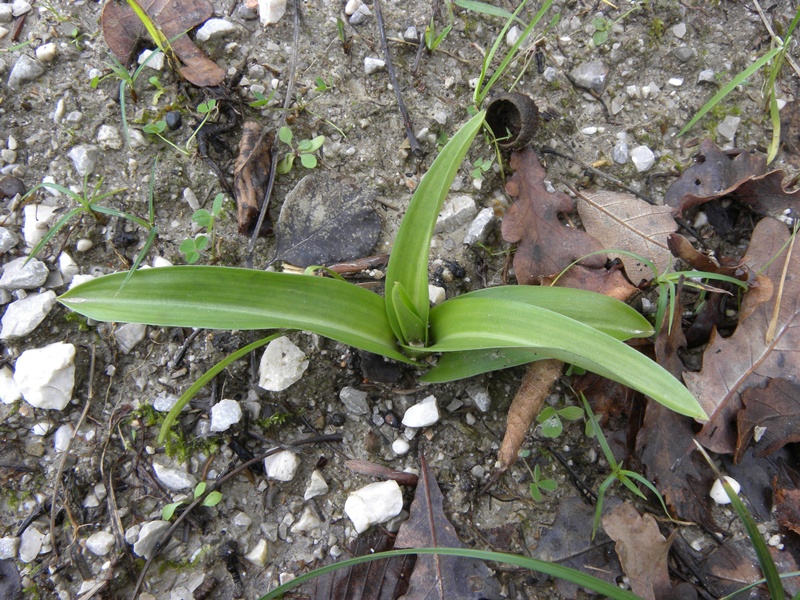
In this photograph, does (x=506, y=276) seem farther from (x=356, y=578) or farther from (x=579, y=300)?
(x=356, y=578)

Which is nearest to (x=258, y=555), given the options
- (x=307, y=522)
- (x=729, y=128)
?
(x=307, y=522)

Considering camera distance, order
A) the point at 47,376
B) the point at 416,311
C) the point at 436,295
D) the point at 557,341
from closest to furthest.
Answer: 1. the point at 557,341
2. the point at 416,311
3. the point at 47,376
4. the point at 436,295

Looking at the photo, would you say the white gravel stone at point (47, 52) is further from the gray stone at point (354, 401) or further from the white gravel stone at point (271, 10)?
the gray stone at point (354, 401)

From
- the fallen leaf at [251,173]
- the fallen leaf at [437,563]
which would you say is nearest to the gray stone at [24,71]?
the fallen leaf at [251,173]

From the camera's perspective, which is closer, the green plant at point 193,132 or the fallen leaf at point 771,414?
the fallen leaf at point 771,414

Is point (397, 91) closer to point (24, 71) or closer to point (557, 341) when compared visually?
point (557, 341)

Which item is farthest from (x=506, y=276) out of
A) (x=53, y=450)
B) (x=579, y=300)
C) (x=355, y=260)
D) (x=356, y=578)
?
(x=53, y=450)
